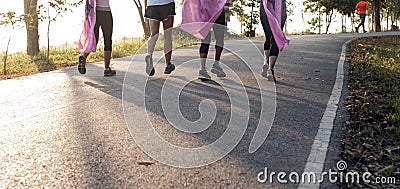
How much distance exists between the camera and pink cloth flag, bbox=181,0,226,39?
6.71 m

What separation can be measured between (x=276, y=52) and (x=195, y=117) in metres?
2.84

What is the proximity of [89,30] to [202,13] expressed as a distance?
1963mm

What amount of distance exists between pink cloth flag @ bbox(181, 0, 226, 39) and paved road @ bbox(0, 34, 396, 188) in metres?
0.74

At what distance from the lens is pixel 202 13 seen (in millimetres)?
6727

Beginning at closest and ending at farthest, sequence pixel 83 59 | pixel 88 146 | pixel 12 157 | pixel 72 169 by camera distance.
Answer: pixel 72 169, pixel 12 157, pixel 88 146, pixel 83 59

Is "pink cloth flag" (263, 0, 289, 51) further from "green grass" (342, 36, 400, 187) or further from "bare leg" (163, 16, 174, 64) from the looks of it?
"bare leg" (163, 16, 174, 64)

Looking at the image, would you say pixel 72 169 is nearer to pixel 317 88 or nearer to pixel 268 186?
pixel 268 186

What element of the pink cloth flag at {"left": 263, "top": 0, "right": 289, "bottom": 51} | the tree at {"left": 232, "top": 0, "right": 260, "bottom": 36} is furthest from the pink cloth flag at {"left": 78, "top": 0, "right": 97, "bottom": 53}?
the tree at {"left": 232, "top": 0, "right": 260, "bottom": 36}

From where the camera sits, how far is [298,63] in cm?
953

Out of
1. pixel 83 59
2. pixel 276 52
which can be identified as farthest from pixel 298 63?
pixel 83 59

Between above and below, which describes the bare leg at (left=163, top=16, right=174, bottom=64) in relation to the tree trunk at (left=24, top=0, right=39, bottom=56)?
below

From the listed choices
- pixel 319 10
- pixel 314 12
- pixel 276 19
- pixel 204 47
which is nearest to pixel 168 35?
pixel 204 47

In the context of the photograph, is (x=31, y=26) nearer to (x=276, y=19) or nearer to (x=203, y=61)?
(x=203, y=61)

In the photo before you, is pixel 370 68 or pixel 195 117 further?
pixel 370 68
